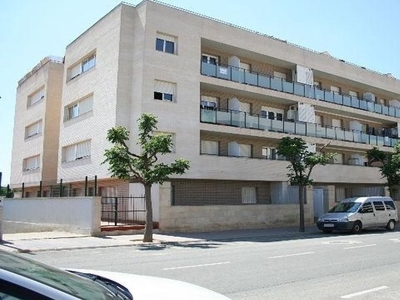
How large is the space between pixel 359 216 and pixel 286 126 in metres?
9.78

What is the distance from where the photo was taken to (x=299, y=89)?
32562 millimetres

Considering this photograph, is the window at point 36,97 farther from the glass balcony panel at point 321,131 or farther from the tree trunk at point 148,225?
the glass balcony panel at point 321,131

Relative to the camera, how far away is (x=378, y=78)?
4097 cm

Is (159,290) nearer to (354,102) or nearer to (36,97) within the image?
(354,102)

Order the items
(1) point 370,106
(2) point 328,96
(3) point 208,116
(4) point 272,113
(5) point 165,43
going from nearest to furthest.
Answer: (5) point 165,43, (3) point 208,116, (4) point 272,113, (2) point 328,96, (1) point 370,106

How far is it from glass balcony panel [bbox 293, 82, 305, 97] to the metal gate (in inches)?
601

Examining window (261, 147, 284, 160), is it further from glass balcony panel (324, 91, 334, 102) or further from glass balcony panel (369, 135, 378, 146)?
glass balcony panel (369, 135, 378, 146)

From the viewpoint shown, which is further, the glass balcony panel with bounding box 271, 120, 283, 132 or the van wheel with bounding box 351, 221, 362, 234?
the glass balcony panel with bounding box 271, 120, 283, 132

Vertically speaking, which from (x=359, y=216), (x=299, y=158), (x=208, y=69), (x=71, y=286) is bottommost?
(x=359, y=216)

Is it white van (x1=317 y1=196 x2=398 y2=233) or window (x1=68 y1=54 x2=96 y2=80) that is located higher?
window (x1=68 y1=54 x2=96 y2=80)

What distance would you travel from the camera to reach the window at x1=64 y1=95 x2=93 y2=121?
28875 mm

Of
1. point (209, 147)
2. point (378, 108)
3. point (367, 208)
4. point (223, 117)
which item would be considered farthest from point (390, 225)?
point (378, 108)

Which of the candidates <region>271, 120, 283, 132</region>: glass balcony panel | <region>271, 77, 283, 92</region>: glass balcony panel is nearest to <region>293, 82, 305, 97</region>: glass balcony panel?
<region>271, 77, 283, 92</region>: glass balcony panel

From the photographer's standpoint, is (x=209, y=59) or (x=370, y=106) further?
(x=370, y=106)
